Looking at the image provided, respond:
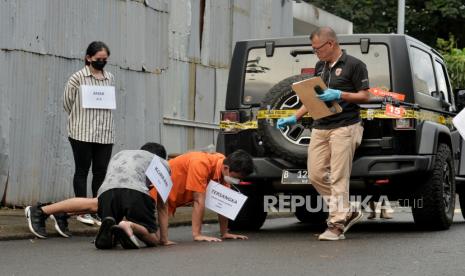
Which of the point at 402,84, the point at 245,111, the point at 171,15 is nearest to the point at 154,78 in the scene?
the point at 171,15

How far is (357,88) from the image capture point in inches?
397

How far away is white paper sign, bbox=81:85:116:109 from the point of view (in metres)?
10.6

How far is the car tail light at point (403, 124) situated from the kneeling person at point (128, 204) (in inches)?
97.3

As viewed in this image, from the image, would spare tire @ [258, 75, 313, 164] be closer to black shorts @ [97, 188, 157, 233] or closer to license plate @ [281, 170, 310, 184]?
license plate @ [281, 170, 310, 184]

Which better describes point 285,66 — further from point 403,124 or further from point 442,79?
point 442,79

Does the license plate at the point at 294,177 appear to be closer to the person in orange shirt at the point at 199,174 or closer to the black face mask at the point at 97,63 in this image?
the person in orange shirt at the point at 199,174

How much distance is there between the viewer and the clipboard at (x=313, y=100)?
9884 millimetres

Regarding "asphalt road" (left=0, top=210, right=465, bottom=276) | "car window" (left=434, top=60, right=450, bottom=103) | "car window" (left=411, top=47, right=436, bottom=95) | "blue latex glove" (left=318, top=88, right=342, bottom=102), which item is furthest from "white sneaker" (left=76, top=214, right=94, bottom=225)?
"car window" (left=434, top=60, right=450, bottom=103)

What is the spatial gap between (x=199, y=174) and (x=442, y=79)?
3.99 m

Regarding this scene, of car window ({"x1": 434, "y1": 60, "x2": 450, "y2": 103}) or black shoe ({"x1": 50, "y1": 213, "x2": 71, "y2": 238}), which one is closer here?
black shoe ({"x1": 50, "y1": 213, "x2": 71, "y2": 238})

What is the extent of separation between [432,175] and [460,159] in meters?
1.75

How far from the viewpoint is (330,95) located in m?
9.90

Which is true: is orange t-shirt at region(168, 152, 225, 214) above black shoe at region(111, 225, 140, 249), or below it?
above

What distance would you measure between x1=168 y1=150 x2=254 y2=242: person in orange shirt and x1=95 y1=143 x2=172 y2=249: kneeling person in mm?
375
